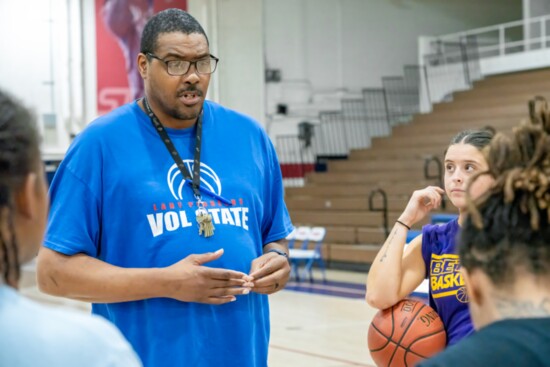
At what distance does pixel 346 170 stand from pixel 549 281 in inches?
580

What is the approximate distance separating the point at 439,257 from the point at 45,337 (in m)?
2.06

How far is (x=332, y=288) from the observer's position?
10945 millimetres

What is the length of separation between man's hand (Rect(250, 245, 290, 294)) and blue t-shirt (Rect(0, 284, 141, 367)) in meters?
1.42

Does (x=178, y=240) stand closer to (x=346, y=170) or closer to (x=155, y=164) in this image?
(x=155, y=164)

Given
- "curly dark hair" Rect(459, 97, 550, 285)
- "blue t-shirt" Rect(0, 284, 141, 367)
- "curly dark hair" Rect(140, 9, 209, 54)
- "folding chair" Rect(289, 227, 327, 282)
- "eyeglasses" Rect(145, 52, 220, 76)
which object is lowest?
"folding chair" Rect(289, 227, 327, 282)

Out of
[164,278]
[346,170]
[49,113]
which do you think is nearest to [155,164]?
[164,278]

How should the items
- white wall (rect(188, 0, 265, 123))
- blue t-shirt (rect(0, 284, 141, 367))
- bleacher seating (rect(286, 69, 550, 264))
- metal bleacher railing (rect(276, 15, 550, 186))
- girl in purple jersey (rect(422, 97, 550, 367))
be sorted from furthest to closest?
1. metal bleacher railing (rect(276, 15, 550, 186))
2. white wall (rect(188, 0, 265, 123))
3. bleacher seating (rect(286, 69, 550, 264))
4. girl in purple jersey (rect(422, 97, 550, 367))
5. blue t-shirt (rect(0, 284, 141, 367))

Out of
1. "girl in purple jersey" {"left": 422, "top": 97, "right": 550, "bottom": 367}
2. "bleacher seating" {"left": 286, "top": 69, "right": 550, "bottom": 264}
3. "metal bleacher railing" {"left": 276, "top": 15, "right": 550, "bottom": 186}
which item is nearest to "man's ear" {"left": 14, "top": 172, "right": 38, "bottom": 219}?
"girl in purple jersey" {"left": 422, "top": 97, "right": 550, "bottom": 367}

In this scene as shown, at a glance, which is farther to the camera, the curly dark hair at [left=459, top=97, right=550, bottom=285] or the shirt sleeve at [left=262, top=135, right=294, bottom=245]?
the shirt sleeve at [left=262, top=135, right=294, bottom=245]

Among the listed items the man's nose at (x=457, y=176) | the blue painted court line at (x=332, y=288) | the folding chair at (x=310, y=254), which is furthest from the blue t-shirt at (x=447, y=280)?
the folding chair at (x=310, y=254)

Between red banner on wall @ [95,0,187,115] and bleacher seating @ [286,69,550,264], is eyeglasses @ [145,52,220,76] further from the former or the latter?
red banner on wall @ [95,0,187,115]

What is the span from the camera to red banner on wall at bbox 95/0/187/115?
15328 mm

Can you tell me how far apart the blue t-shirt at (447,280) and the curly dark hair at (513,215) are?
1.47 metres

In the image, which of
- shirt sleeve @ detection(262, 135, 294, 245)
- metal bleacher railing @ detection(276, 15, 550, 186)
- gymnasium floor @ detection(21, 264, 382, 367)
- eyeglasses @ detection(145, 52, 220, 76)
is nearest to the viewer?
eyeglasses @ detection(145, 52, 220, 76)
